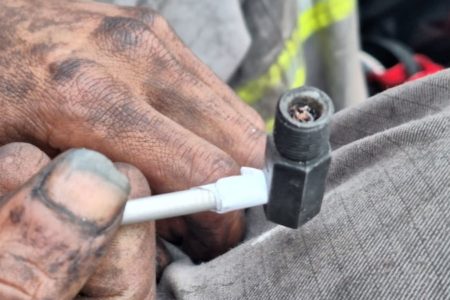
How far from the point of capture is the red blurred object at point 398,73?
1212 mm

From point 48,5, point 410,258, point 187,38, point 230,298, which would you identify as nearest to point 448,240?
point 410,258

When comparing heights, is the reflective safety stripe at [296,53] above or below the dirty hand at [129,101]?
below

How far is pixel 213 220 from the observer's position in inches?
22.0

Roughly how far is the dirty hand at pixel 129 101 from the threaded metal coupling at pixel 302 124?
0.13 m

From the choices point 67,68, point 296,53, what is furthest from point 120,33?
point 296,53

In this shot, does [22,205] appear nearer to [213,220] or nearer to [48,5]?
[213,220]

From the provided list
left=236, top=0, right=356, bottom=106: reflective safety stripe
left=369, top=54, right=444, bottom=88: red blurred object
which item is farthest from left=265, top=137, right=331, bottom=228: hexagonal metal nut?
left=369, top=54, right=444, bottom=88: red blurred object

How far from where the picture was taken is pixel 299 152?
0.42m

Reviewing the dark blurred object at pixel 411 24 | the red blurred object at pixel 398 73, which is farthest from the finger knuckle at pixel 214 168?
the dark blurred object at pixel 411 24

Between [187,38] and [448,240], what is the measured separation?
564 millimetres

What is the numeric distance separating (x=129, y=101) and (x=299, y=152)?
0.18 metres

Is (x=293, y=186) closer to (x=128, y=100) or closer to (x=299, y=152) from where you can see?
(x=299, y=152)

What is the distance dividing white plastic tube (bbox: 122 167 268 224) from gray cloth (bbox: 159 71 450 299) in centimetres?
6

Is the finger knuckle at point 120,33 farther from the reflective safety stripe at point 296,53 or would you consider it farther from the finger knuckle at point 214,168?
the reflective safety stripe at point 296,53
